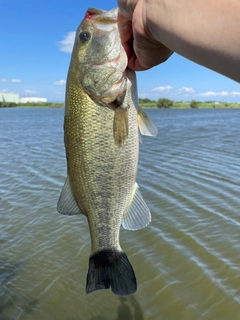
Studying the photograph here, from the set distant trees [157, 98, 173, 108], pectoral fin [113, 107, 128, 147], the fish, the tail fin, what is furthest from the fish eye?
distant trees [157, 98, 173, 108]

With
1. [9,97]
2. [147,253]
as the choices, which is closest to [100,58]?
[147,253]

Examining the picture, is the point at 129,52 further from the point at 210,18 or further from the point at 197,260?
the point at 197,260

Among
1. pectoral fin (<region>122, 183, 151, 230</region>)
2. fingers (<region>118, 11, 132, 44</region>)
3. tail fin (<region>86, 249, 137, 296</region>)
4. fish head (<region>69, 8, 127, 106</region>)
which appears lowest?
tail fin (<region>86, 249, 137, 296</region>)

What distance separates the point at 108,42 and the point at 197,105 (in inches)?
4128

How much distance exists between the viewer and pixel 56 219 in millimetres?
8352

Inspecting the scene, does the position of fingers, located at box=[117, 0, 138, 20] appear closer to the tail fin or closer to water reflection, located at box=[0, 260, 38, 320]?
the tail fin

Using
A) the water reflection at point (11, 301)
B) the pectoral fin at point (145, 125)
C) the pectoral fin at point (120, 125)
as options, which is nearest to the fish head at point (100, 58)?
the pectoral fin at point (120, 125)

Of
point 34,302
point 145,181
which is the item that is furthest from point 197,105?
point 34,302

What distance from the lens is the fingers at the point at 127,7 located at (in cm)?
226

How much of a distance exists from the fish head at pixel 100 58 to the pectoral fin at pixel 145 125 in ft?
1.13

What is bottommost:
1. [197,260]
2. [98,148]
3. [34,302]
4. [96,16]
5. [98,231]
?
[34,302]

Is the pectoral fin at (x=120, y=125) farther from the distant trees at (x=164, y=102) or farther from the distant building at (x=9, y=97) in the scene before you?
the distant building at (x=9, y=97)

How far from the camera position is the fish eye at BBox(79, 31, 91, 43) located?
280cm

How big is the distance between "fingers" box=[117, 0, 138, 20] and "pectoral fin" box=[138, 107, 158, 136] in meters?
0.84
